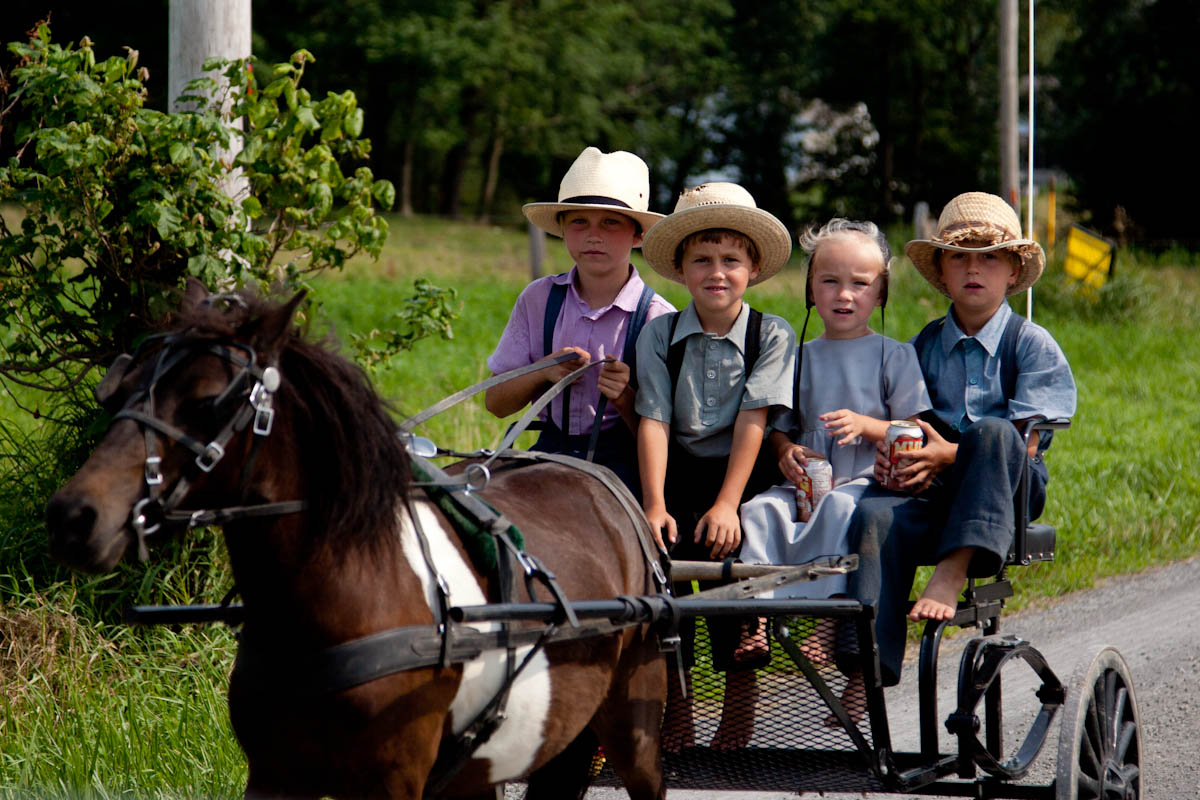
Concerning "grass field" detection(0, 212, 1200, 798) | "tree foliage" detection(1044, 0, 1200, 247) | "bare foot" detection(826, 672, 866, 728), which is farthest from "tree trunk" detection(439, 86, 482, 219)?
"bare foot" detection(826, 672, 866, 728)

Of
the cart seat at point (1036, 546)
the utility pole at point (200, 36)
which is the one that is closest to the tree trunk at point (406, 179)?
the utility pole at point (200, 36)

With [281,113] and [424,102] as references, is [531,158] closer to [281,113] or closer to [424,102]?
[424,102]

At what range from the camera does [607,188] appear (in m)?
4.15

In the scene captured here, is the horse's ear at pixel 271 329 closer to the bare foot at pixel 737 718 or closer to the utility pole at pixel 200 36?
the bare foot at pixel 737 718

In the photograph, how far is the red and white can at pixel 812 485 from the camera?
3.89 metres

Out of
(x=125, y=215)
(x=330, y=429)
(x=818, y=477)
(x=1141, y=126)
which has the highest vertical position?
(x=1141, y=126)

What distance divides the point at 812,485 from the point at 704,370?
18.6 inches

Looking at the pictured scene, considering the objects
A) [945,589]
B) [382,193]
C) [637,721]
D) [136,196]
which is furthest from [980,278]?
[136,196]

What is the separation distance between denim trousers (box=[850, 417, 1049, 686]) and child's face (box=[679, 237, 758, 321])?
712mm

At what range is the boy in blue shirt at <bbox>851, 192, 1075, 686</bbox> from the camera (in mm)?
3738

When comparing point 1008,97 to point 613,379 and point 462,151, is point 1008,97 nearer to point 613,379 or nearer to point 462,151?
point 613,379

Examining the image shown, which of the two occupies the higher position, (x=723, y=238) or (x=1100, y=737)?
(x=723, y=238)

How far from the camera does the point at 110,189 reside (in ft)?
15.5

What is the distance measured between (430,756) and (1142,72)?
28808 mm
